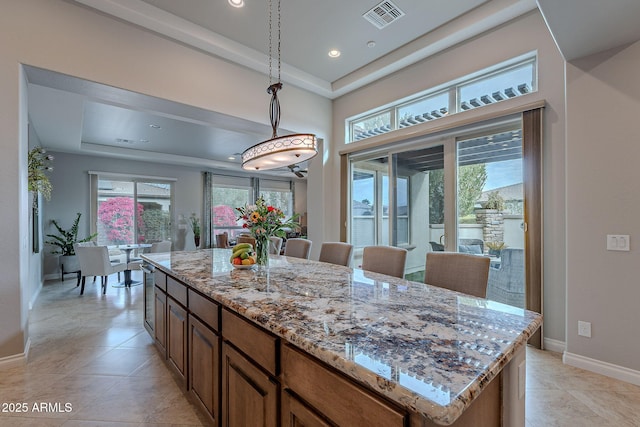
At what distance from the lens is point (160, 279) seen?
2459mm

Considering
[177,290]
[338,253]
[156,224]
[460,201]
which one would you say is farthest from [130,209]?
[460,201]

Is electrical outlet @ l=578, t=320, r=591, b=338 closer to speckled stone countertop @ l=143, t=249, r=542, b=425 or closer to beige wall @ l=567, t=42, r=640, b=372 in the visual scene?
beige wall @ l=567, t=42, r=640, b=372

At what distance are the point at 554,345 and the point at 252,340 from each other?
10.2 ft

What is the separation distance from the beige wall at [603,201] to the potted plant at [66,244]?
26.5ft

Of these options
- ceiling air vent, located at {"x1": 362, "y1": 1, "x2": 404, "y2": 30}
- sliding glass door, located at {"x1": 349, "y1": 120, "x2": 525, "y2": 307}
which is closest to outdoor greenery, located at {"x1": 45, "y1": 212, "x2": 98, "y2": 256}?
sliding glass door, located at {"x1": 349, "y1": 120, "x2": 525, "y2": 307}

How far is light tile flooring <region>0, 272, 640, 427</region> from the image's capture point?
190 centimetres

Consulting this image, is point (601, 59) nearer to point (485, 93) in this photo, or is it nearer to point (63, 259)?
point (485, 93)

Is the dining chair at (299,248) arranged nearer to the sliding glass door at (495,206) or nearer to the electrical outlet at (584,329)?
the sliding glass door at (495,206)

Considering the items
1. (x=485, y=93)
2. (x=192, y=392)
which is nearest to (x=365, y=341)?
(x=192, y=392)

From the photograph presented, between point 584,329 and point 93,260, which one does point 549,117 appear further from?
point 93,260

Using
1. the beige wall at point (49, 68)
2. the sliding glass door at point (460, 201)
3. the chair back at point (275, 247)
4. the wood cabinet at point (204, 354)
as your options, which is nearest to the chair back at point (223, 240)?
the chair back at point (275, 247)

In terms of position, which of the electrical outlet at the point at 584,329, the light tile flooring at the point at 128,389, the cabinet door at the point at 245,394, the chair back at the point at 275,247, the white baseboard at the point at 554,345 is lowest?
the light tile flooring at the point at 128,389

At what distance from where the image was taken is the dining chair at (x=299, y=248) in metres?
3.40

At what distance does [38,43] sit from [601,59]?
485 centimetres
